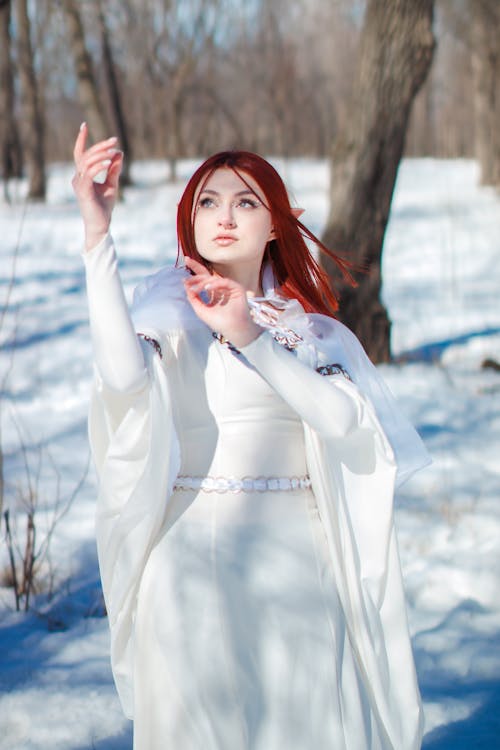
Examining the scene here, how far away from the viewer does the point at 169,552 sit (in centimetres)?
171

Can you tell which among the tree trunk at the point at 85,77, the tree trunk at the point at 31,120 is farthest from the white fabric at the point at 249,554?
the tree trunk at the point at 31,120

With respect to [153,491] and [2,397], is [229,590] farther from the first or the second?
[2,397]

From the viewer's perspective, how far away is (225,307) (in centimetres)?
159

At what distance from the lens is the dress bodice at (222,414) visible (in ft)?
5.77

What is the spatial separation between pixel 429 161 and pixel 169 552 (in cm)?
1961

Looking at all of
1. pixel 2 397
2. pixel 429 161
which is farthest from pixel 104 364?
pixel 429 161

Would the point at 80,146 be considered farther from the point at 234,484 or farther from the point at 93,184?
the point at 234,484

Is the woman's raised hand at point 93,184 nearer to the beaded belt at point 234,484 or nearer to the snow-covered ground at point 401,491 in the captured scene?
the beaded belt at point 234,484

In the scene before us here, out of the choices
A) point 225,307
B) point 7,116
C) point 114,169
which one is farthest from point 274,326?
point 7,116

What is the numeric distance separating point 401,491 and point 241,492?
8.17 ft

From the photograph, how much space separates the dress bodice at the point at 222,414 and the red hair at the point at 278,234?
0.23 m

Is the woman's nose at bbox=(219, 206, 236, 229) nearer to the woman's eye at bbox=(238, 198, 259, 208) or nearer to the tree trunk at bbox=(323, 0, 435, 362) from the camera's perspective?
the woman's eye at bbox=(238, 198, 259, 208)

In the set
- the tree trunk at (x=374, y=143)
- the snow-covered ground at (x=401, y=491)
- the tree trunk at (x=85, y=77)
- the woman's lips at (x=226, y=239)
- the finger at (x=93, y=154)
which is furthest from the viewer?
the tree trunk at (x=85, y=77)

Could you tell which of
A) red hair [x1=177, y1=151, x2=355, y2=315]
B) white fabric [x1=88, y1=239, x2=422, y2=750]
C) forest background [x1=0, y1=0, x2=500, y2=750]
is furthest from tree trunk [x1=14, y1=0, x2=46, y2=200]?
white fabric [x1=88, y1=239, x2=422, y2=750]
